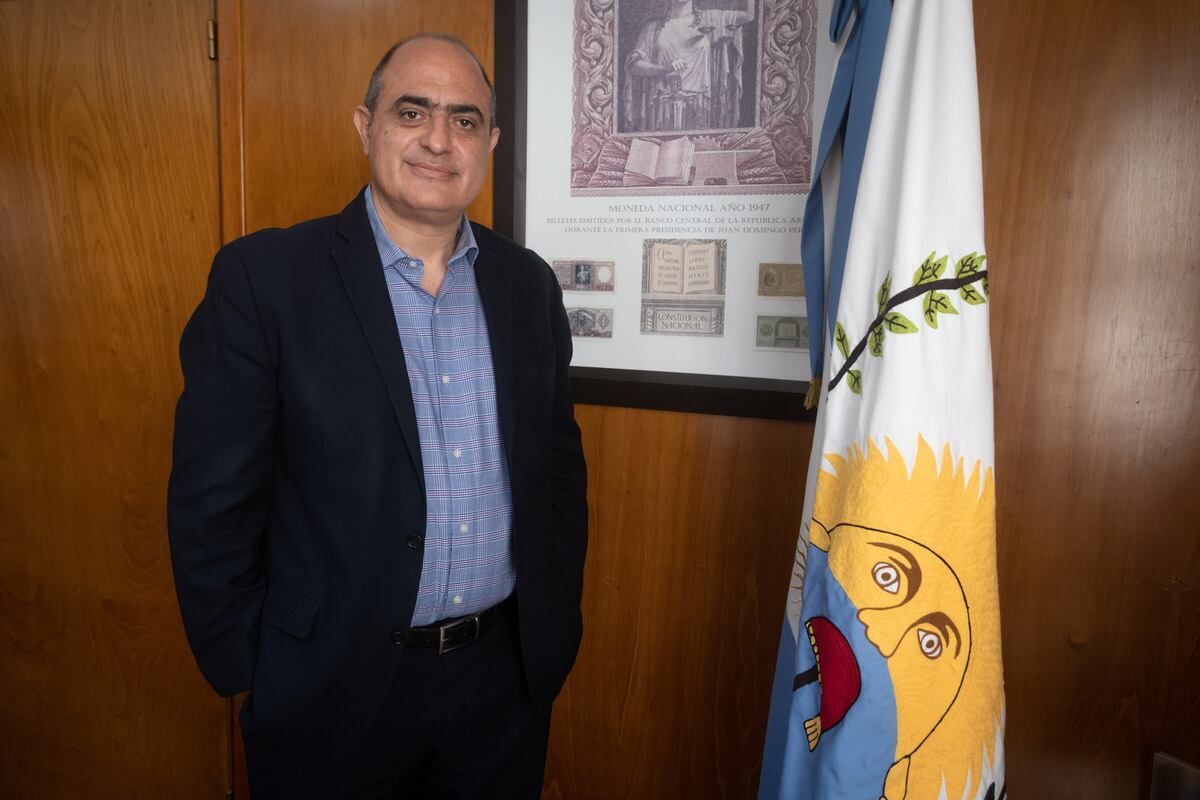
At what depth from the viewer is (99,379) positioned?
1837 millimetres

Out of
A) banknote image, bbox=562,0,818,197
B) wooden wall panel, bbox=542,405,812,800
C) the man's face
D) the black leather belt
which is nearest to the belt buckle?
the black leather belt

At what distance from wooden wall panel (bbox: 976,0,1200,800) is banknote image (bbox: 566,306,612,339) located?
2.43ft

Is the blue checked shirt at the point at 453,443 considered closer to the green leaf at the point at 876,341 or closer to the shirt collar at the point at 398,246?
the shirt collar at the point at 398,246

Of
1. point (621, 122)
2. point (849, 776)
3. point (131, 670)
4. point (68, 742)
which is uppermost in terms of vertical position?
point (621, 122)

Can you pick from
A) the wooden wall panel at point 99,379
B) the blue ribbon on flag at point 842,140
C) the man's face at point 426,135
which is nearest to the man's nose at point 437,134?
the man's face at point 426,135

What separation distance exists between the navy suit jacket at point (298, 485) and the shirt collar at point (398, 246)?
0.11 ft

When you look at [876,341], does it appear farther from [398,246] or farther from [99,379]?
[99,379]

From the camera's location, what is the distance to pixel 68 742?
2000 mm

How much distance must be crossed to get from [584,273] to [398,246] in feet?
1.47

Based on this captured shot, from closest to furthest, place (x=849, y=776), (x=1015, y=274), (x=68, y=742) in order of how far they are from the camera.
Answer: (x=849, y=776) → (x=1015, y=274) → (x=68, y=742)

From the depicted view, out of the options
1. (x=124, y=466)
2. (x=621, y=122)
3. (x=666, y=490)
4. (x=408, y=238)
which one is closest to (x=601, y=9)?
(x=621, y=122)

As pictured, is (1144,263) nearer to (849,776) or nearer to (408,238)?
(849,776)

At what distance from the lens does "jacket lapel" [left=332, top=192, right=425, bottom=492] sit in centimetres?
108

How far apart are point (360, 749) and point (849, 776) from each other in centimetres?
76
